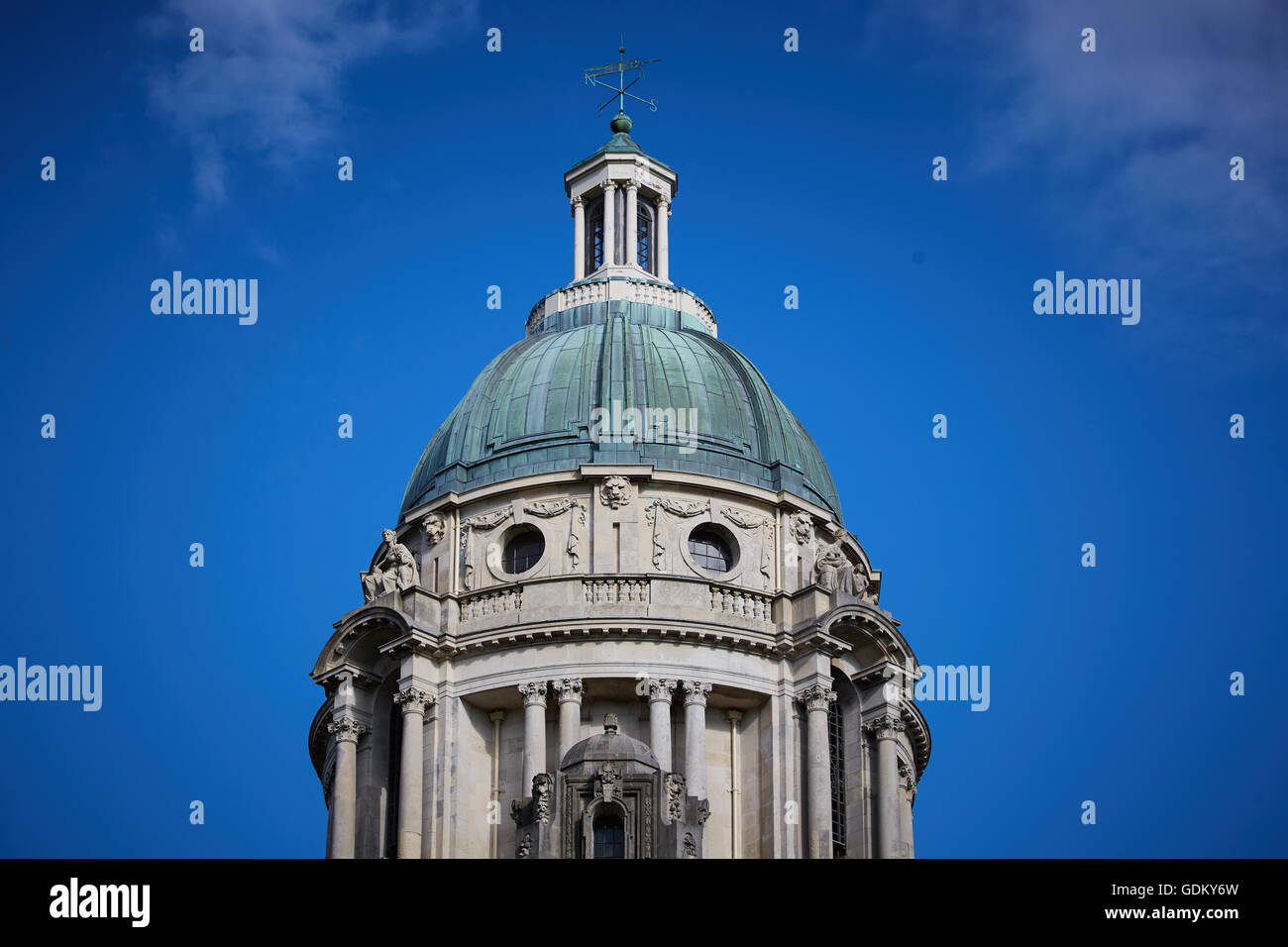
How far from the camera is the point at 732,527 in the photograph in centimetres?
7381

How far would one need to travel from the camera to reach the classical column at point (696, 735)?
227 ft

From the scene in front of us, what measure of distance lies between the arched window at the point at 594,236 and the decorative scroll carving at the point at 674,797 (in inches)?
1017

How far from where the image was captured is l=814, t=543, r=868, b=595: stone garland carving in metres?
73.7

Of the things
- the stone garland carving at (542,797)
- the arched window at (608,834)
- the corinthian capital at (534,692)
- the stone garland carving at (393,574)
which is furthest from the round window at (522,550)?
the arched window at (608,834)

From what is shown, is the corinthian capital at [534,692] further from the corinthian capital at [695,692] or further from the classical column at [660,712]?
the corinthian capital at [695,692]

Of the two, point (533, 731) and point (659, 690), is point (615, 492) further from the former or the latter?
point (533, 731)

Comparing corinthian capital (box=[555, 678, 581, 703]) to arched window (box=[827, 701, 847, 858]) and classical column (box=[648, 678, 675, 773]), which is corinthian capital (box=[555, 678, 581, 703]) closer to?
classical column (box=[648, 678, 675, 773])

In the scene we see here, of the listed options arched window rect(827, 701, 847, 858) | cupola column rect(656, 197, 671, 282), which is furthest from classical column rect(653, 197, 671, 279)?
arched window rect(827, 701, 847, 858)

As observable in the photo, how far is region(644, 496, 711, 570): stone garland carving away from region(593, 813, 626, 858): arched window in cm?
1265

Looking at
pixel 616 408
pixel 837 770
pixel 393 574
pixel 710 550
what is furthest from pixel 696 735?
pixel 616 408
